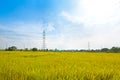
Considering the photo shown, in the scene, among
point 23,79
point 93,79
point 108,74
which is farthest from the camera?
point 108,74

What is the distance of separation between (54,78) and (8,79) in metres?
1.29

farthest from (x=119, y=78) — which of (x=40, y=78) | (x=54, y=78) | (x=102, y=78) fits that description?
(x=40, y=78)

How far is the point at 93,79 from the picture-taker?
5969mm

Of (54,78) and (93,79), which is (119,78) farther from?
(54,78)

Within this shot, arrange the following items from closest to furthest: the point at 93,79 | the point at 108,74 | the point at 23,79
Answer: the point at 23,79 < the point at 93,79 < the point at 108,74

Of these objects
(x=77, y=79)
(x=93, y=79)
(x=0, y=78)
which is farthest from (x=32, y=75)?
(x=93, y=79)

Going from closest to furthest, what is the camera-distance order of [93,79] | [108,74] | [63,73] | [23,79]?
1. [23,79]
2. [93,79]
3. [63,73]
4. [108,74]

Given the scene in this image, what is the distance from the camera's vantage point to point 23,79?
5.50m

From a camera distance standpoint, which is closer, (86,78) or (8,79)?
(8,79)

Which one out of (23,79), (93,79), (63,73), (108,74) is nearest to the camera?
(23,79)

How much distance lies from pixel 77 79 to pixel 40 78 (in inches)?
41.4

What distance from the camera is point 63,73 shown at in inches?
255

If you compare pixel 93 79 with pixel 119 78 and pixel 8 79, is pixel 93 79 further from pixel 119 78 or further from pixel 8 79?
pixel 8 79

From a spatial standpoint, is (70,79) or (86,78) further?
(86,78)
